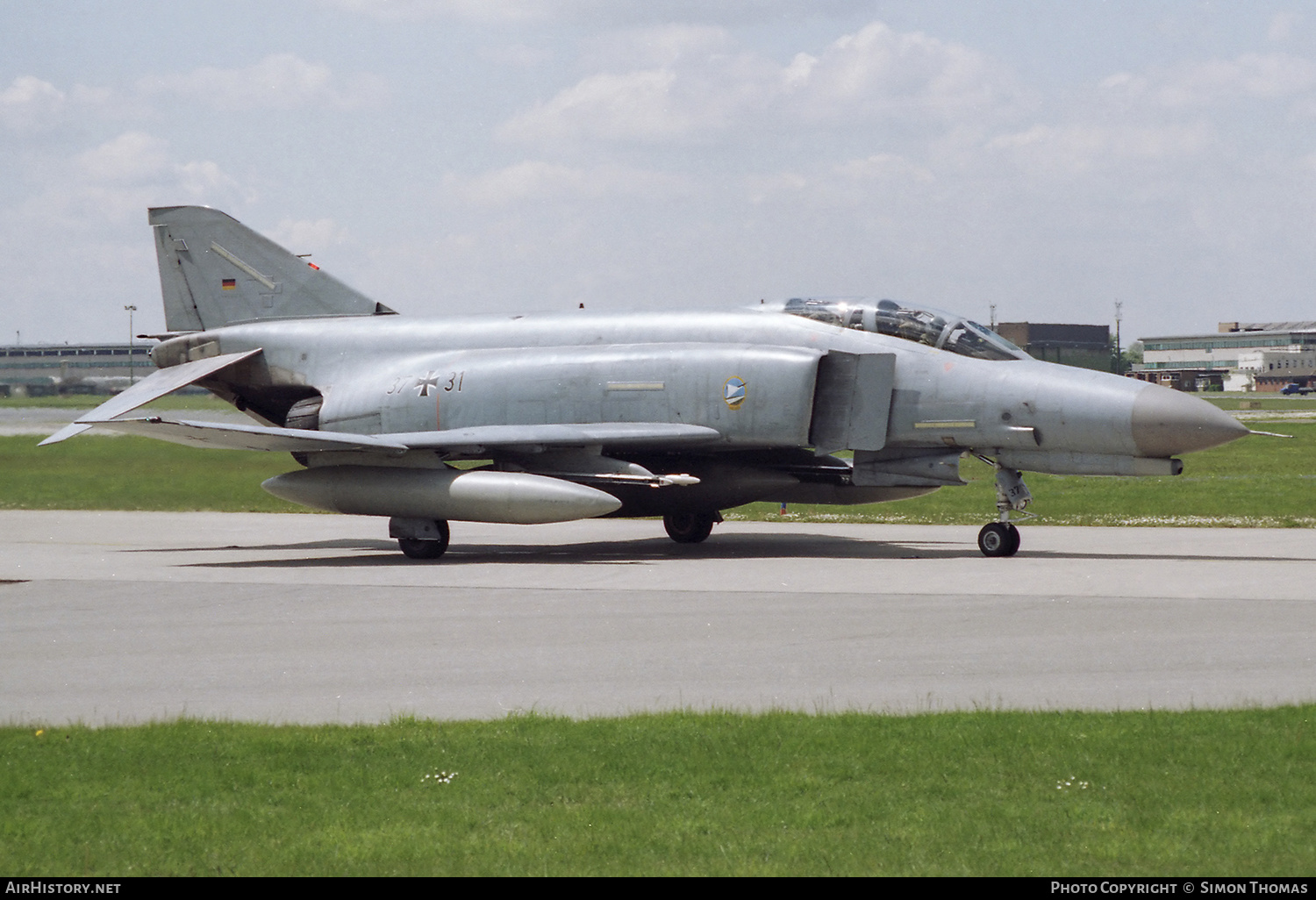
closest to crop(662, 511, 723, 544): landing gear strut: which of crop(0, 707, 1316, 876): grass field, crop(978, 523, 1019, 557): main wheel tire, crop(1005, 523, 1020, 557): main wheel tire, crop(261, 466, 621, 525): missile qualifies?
crop(261, 466, 621, 525): missile

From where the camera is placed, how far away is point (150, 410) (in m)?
27.0

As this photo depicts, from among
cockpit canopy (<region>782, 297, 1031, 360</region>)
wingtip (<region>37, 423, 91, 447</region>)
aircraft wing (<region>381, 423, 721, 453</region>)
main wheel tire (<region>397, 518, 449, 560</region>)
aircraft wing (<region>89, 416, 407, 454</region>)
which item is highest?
cockpit canopy (<region>782, 297, 1031, 360</region>)

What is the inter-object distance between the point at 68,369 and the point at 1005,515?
116ft

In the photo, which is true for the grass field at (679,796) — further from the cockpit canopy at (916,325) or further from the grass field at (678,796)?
the cockpit canopy at (916,325)

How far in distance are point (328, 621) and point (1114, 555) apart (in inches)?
345

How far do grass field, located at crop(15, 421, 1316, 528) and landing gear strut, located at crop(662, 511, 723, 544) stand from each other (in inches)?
157

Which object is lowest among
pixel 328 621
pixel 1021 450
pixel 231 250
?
pixel 328 621

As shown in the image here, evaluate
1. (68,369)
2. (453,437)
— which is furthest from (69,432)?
(68,369)

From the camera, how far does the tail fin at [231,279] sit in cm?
2025

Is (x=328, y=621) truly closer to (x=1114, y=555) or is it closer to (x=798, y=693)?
(x=798, y=693)

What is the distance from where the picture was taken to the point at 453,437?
16.9 meters

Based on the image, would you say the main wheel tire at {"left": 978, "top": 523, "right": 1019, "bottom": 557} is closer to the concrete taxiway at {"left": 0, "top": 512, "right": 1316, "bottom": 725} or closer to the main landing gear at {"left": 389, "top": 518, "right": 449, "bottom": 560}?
the concrete taxiway at {"left": 0, "top": 512, "right": 1316, "bottom": 725}

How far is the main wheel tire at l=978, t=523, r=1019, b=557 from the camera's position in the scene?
1552 centimetres

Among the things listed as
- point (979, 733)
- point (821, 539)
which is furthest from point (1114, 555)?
point (979, 733)
